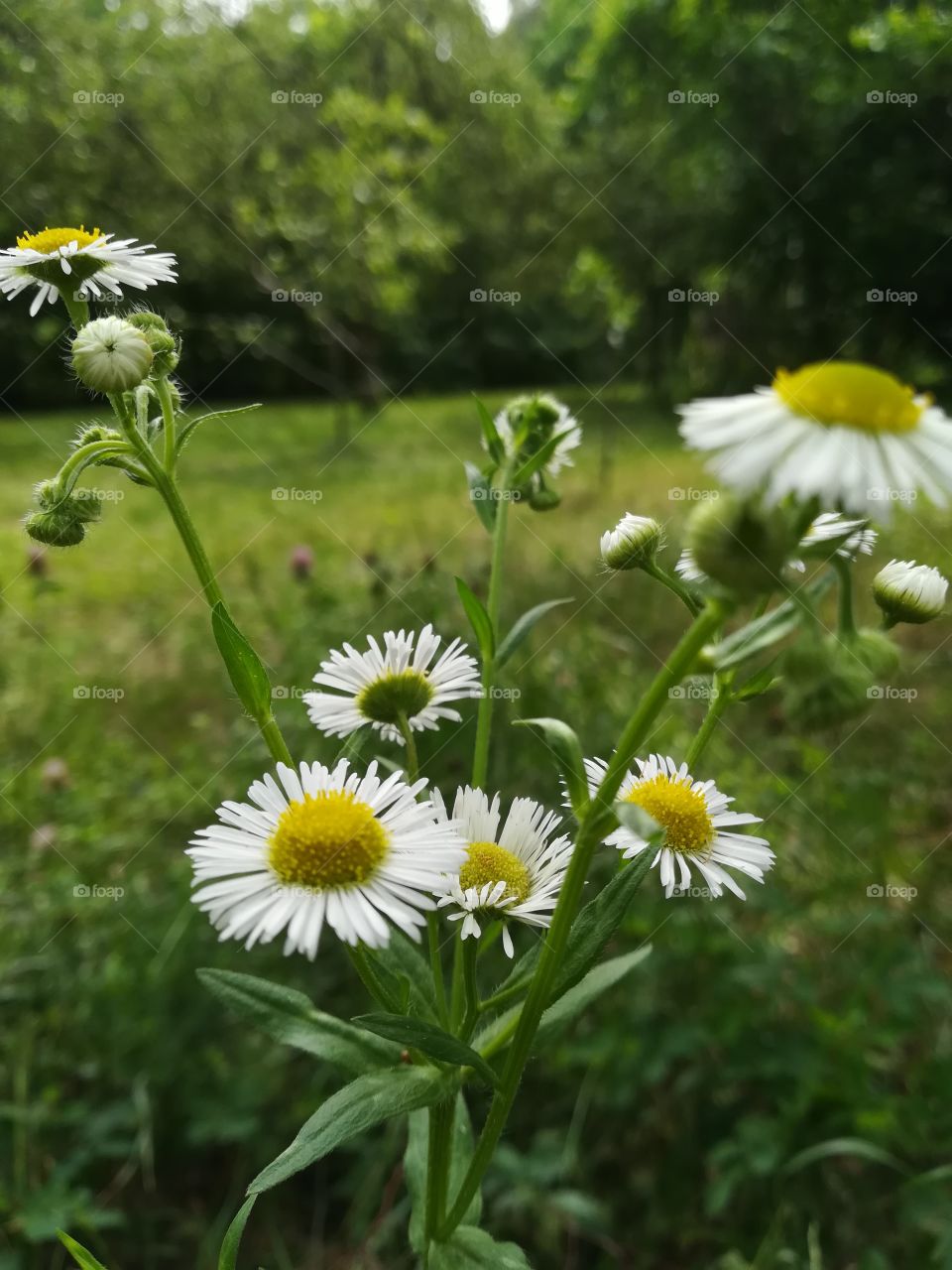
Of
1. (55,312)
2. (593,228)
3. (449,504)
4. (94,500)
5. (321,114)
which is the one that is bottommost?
(94,500)

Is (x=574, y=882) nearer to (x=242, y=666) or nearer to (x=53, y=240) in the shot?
(x=242, y=666)

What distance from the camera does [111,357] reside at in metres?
0.63

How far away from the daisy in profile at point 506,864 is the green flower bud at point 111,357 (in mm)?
367

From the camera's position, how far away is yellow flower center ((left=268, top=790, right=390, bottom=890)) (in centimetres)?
58

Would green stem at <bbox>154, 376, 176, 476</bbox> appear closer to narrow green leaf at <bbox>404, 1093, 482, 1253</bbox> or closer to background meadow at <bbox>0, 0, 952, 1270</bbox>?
background meadow at <bbox>0, 0, 952, 1270</bbox>

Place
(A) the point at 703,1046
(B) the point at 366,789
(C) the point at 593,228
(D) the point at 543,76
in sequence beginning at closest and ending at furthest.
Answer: (B) the point at 366,789
(A) the point at 703,1046
(C) the point at 593,228
(D) the point at 543,76

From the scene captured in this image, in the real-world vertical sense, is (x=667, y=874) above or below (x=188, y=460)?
below

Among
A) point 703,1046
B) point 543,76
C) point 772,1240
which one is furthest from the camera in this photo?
point 543,76

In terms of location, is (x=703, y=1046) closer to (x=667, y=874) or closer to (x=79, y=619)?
(x=667, y=874)

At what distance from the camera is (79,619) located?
3.62m

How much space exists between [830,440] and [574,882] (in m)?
0.29

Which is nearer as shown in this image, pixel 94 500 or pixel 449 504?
pixel 94 500

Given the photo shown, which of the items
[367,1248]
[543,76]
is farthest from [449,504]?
[543,76]

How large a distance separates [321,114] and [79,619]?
449cm
